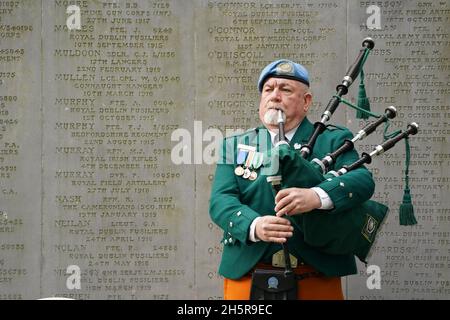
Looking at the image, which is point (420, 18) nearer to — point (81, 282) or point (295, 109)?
point (295, 109)

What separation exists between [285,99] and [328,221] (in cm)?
77

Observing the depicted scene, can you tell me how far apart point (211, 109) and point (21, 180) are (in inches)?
72.5

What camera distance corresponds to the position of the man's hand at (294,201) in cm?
390

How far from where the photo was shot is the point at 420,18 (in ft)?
22.8

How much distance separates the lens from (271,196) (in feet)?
14.2

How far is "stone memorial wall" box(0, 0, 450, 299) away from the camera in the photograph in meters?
6.82

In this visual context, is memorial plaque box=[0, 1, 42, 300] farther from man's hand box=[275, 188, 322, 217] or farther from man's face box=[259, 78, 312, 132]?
man's hand box=[275, 188, 322, 217]

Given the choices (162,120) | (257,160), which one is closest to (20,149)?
(162,120)

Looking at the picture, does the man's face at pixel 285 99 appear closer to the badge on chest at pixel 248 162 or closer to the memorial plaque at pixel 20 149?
the badge on chest at pixel 248 162

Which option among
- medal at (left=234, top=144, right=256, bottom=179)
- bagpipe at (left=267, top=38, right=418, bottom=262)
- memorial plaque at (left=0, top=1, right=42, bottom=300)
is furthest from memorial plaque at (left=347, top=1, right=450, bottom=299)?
memorial plaque at (left=0, top=1, right=42, bottom=300)

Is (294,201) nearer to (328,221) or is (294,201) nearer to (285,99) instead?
(328,221)

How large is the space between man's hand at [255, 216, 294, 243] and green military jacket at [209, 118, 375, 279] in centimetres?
14

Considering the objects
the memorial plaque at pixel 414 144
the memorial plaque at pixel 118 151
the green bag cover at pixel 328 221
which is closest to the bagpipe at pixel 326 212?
the green bag cover at pixel 328 221

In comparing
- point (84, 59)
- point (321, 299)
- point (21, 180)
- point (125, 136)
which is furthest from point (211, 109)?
point (321, 299)
